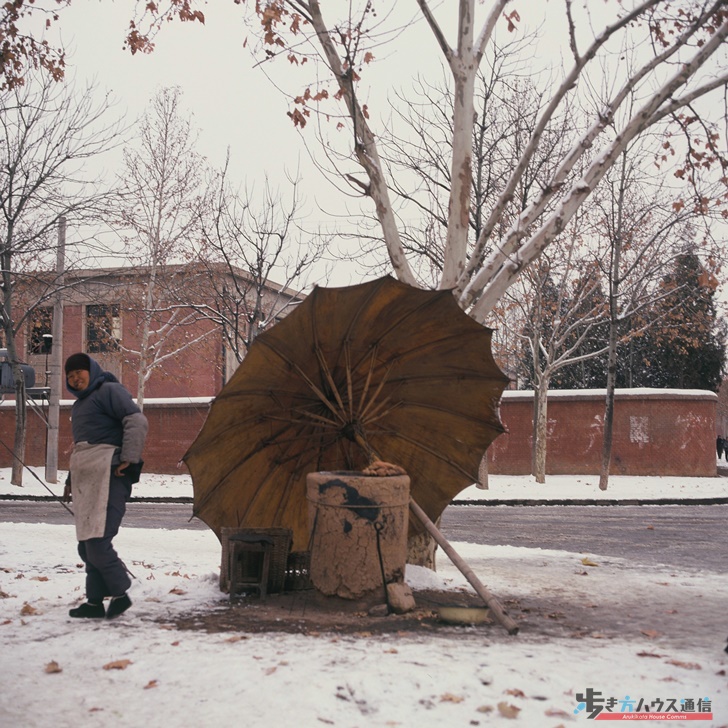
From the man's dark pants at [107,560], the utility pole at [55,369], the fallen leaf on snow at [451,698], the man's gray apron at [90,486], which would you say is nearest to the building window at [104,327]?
the utility pole at [55,369]

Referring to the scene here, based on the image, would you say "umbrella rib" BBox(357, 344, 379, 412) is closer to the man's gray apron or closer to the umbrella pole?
the umbrella pole

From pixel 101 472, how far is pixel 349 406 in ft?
6.45

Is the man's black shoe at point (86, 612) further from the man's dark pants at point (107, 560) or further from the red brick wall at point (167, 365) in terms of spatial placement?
the red brick wall at point (167, 365)

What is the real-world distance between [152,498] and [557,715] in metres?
17.2

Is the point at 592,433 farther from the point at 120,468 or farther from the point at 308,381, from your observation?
the point at 120,468

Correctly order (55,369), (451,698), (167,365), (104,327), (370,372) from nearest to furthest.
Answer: (451,698) → (370,372) → (55,369) → (104,327) → (167,365)

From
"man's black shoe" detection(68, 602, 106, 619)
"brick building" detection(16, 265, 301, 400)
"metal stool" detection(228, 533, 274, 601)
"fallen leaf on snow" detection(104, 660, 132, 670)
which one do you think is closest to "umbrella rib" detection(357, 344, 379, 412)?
"metal stool" detection(228, 533, 274, 601)

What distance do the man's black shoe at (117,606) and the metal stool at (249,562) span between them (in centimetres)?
97

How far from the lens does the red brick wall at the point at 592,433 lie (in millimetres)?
24438

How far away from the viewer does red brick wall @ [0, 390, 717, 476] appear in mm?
24438

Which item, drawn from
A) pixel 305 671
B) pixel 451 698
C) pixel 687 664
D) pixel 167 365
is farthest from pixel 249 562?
pixel 167 365

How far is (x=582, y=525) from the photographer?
1374 cm

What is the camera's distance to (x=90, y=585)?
5.71m

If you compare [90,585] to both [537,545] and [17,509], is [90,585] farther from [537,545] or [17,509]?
[17,509]
